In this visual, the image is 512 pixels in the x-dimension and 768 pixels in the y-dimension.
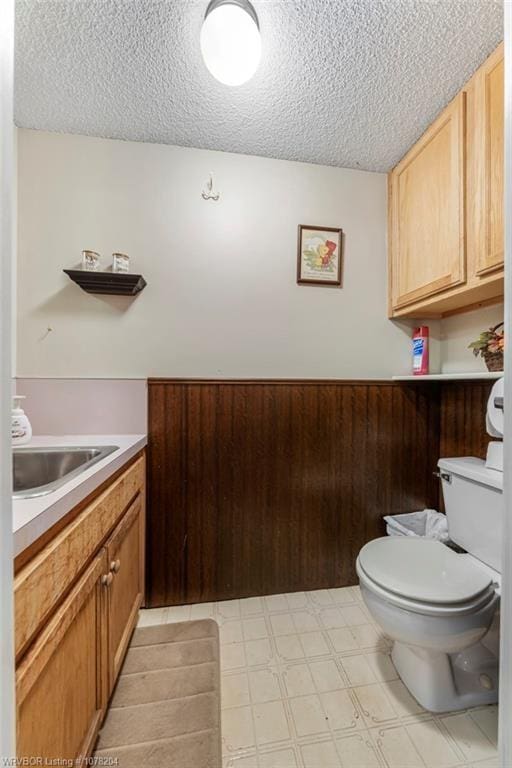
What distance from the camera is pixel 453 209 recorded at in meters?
1.34

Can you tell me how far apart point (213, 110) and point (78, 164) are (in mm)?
708

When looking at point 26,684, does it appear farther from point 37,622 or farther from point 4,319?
point 4,319

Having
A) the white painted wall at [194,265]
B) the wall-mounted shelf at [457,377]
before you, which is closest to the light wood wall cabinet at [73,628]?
the white painted wall at [194,265]

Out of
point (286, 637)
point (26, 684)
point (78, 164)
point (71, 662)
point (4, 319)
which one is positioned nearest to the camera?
point (4, 319)

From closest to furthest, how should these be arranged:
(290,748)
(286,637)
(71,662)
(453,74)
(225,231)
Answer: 1. (71,662)
2. (290,748)
3. (453,74)
4. (286,637)
5. (225,231)

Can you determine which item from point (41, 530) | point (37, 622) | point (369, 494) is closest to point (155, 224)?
point (41, 530)

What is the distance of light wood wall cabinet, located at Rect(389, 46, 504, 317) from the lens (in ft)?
3.80

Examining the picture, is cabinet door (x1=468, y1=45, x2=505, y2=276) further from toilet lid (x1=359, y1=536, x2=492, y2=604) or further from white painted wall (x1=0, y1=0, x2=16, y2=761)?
white painted wall (x1=0, y1=0, x2=16, y2=761)

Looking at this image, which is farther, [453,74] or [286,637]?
[286,637]

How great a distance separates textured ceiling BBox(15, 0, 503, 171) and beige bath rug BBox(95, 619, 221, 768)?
7.49ft

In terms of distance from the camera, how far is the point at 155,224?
161 centimetres

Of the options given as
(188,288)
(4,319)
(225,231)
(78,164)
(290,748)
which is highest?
(78,164)

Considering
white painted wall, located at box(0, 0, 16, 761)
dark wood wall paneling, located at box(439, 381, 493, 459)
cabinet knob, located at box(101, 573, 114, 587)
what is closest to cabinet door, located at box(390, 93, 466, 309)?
dark wood wall paneling, located at box(439, 381, 493, 459)

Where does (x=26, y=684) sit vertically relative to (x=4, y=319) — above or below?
below
